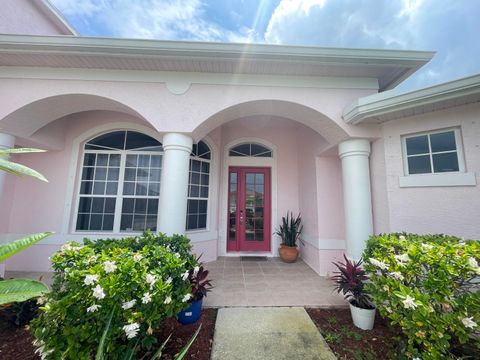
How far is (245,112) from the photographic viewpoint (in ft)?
10.9

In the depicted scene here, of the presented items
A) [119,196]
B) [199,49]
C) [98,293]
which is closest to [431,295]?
[98,293]

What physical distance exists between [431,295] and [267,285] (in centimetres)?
220

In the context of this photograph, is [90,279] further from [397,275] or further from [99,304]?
[397,275]

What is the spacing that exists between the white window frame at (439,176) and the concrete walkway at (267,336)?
2403 mm

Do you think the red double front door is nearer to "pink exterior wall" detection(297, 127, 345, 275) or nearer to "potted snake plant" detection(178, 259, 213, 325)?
"pink exterior wall" detection(297, 127, 345, 275)

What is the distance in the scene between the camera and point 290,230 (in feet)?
15.6

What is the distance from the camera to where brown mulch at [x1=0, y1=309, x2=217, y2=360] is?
182cm

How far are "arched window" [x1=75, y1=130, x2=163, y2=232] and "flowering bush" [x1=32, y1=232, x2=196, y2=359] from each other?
8.25 feet

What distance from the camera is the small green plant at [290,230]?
15.4ft

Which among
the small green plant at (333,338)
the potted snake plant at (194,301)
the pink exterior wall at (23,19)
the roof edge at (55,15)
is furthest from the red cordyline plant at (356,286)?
the roof edge at (55,15)

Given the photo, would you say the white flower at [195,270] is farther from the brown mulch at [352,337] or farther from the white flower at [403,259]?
the white flower at [403,259]

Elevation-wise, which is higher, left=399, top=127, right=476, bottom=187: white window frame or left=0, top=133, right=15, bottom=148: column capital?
left=0, top=133, right=15, bottom=148: column capital

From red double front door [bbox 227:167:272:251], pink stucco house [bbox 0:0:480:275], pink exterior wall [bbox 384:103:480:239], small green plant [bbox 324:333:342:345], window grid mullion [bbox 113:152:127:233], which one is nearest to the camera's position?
small green plant [bbox 324:333:342:345]

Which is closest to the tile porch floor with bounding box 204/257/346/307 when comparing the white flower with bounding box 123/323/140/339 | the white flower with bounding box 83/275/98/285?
the white flower with bounding box 123/323/140/339
